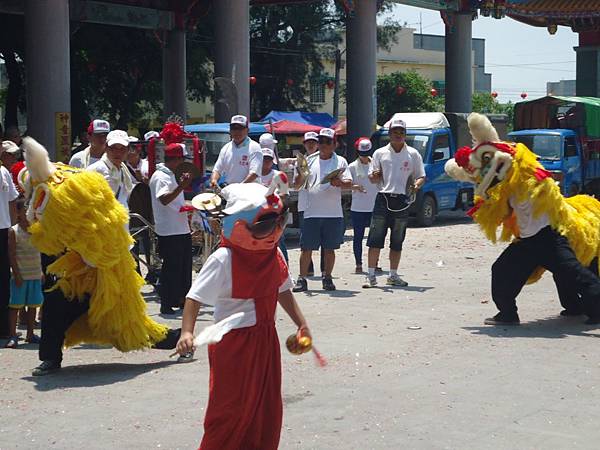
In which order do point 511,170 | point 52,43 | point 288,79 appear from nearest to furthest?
point 511,170 → point 52,43 → point 288,79

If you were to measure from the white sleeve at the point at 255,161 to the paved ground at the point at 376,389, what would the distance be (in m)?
2.06

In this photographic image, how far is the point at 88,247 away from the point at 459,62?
86.9 ft

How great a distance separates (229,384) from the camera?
517cm

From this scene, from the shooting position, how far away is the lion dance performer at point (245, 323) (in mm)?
5156

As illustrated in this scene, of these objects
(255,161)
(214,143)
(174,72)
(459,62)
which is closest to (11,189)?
(255,161)

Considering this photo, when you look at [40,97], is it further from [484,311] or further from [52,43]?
[484,311]

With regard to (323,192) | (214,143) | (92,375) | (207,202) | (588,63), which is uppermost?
(588,63)

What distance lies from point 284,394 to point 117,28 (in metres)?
27.4

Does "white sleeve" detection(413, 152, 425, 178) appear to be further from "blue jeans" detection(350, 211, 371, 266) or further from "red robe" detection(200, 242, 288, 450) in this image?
"red robe" detection(200, 242, 288, 450)

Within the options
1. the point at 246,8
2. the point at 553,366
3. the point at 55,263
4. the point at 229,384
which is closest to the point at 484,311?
the point at 553,366

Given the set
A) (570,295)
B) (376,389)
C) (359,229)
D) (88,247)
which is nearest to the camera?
(376,389)

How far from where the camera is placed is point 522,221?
32.7ft

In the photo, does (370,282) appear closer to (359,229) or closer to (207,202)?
(359,229)

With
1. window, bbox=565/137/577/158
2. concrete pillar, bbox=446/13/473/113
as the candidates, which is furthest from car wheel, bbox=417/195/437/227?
concrete pillar, bbox=446/13/473/113
